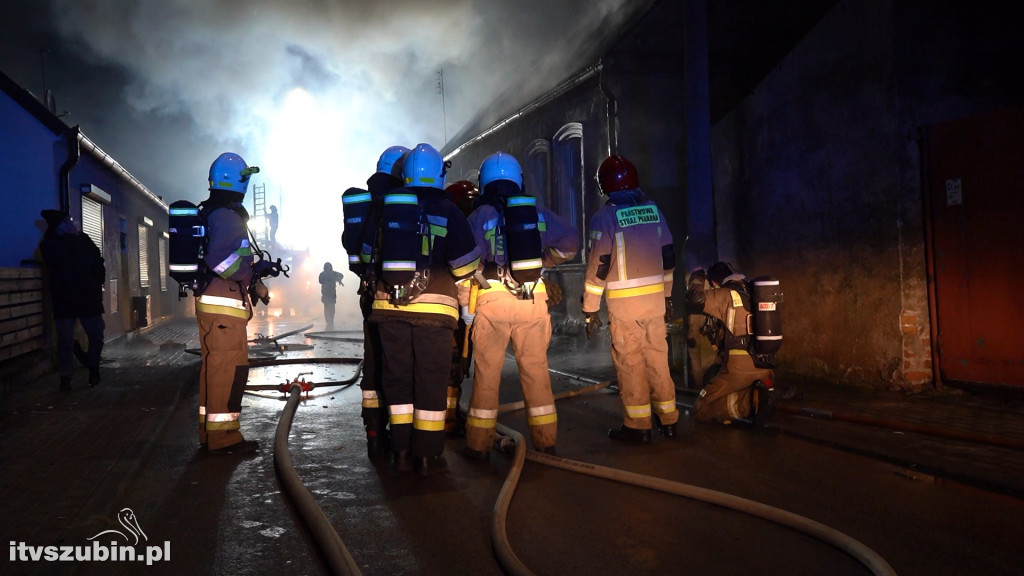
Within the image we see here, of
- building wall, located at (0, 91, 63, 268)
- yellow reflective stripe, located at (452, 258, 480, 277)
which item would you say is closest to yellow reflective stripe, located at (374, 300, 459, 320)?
yellow reflective stripe, located at (452, 258, 480, 277)

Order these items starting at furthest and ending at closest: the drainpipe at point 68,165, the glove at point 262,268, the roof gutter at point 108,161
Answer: the roof gutter at point 108,161
the drainpipe at point 68,165
the glove at point 262,268

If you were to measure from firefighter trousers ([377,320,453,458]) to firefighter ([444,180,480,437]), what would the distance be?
39.4 inches

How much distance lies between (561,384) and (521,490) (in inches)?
155

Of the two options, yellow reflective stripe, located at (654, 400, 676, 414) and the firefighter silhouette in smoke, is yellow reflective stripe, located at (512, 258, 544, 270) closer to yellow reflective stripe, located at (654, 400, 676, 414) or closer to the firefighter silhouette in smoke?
yellow reflective stripe, located at (654, 400, 676, 414)

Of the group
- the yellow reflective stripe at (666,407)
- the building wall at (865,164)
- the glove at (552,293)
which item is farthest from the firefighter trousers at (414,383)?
the building wall at (865,164)

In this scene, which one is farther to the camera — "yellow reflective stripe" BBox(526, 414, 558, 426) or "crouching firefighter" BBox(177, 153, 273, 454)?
"crouching firefighter" BBox(177, 153, 273, 454)

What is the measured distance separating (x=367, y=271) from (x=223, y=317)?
1261 mm

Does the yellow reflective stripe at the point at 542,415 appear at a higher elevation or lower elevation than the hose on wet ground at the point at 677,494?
higher

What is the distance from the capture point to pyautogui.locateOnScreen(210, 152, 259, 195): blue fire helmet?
4824mm

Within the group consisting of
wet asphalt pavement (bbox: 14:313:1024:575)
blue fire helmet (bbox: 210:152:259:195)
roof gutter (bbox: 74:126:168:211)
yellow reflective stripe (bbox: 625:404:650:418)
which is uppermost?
roof gutter (bbox: 74:126:168:211)

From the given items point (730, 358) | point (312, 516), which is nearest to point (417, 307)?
point (312, 516)

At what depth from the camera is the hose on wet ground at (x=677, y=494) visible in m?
2.54

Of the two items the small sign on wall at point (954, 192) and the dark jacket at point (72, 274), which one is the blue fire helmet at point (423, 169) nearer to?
the small sign on wall at point (954, 192)

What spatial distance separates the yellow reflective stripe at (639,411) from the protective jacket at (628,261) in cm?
69
